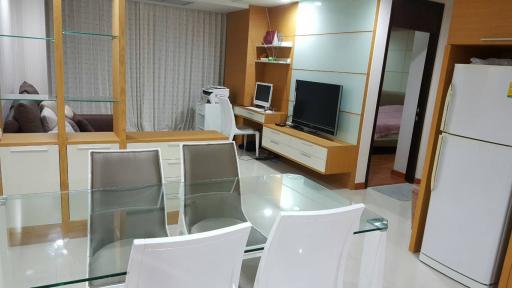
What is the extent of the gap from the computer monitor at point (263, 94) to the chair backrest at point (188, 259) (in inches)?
172

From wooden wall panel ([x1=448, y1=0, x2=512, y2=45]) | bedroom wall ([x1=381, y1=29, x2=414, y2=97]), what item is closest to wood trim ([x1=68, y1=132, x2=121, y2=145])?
wooden wall panel ([x1=448, y1=0, x2=512, y2=45])

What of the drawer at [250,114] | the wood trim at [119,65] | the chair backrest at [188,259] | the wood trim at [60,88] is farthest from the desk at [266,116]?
the chair backrest at [188,259]

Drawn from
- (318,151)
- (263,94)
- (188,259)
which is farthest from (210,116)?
(188,259)

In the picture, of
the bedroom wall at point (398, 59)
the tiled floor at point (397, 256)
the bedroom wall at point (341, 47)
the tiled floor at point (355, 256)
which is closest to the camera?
the tiled floor at point (355, 256)

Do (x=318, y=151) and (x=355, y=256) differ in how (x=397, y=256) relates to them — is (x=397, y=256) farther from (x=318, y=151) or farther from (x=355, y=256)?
(x=318, y=151)

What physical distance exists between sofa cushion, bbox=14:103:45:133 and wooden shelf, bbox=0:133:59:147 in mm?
283

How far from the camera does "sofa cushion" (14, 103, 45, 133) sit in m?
3.07

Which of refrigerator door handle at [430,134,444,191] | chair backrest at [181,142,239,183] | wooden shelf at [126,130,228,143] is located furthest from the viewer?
wooden shelf at [126,130,228,143]

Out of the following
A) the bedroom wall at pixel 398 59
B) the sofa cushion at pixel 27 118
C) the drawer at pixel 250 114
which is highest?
the bedroom wall at pixel 398 59

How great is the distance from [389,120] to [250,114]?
2.50 metres

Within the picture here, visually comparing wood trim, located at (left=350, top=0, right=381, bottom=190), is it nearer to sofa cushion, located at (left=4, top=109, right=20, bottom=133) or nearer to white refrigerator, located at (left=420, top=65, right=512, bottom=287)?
white refrigerator, located at (left=420, top=65, right=512, bottom=287)

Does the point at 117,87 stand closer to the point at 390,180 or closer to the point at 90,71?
the point at 90,71

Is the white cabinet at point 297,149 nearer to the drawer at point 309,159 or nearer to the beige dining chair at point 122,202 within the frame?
the drawer at point 309,159

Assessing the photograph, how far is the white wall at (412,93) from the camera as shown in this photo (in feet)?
14.7
